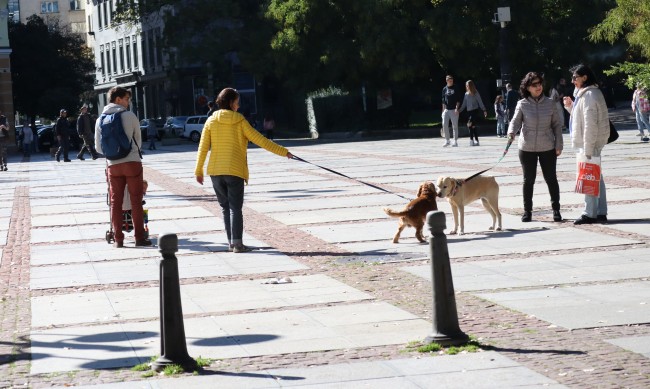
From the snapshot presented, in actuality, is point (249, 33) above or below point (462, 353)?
above

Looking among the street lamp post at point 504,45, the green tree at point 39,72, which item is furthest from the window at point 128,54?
the street lamp post at point 504,45

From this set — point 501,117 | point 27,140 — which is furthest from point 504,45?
point 27,140

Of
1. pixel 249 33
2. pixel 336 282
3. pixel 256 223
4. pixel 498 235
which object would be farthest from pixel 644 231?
pixel 249 33

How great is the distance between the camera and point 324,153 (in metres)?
35.5

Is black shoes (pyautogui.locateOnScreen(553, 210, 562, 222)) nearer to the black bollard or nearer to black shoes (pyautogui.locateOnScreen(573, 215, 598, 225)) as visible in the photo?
black shoes (pyautogui.locateOnScreen(573, 215, 598, 225))

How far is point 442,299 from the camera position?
7434 mm

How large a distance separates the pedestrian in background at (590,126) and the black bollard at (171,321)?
23.9 feet

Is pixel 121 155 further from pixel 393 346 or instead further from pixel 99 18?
pixel 99 18

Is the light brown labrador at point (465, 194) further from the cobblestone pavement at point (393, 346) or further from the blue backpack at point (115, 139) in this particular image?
the blue backpack at point (115, 139)

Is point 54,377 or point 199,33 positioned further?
point 199,33

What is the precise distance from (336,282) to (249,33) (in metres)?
47.8

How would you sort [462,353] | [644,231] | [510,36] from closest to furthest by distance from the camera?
[462,353]
[644,231]
[510,36]

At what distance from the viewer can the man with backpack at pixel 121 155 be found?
1347 cm

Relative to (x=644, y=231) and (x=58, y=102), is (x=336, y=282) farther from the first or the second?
(x=58, y=102)
